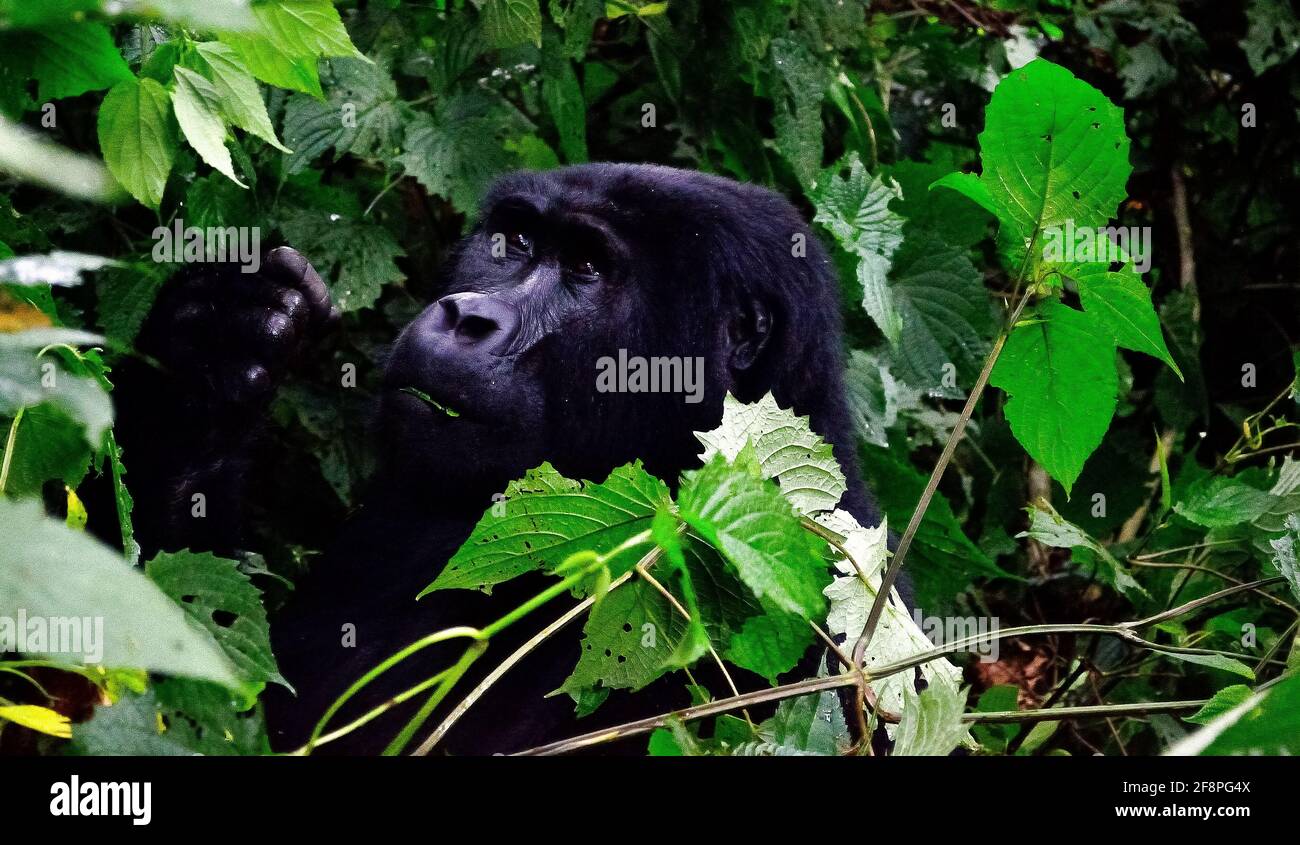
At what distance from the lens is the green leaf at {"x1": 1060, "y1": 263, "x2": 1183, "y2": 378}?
5.50 ft

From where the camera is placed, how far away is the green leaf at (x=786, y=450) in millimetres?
1614

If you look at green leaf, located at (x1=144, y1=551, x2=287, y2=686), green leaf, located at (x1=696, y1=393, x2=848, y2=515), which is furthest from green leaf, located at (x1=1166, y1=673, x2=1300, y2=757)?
green leaf, located at (x1=144, y1=551, x2=287, y2=686)

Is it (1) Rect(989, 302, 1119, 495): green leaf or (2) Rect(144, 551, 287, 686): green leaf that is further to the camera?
(1) Rect(989, 302, 1119, 495): green leaf

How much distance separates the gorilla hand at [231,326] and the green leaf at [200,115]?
86 centimetres

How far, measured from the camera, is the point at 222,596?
1.39 meters

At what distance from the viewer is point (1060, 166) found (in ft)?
5.20

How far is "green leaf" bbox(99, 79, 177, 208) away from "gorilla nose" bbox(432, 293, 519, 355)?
0.81 metres

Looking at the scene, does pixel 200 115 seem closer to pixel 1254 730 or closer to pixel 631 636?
pixel 631 636

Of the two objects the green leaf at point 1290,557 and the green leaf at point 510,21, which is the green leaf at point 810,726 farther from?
the green leaf at point 510,21

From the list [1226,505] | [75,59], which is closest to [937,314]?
[1226,505]

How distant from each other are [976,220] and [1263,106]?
1854 mm

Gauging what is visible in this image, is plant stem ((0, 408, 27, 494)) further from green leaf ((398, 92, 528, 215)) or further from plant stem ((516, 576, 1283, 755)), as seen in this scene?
green leaf ((398, 92, 528, 215))

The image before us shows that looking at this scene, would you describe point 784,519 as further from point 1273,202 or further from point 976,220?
point 1273,202
